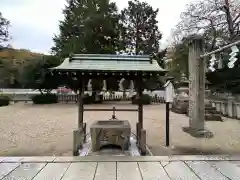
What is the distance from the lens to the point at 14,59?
111ft

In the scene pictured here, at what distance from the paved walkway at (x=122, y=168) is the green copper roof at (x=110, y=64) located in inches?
72.1

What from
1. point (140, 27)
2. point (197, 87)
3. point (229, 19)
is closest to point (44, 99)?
point (140, 27)

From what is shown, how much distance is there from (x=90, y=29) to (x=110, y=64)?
16541 mm

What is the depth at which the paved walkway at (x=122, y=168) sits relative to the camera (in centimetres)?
392

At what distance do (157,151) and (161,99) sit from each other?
18129 millimetres

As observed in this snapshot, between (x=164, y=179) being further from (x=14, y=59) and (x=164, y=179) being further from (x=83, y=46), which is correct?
(x=14, y=59)

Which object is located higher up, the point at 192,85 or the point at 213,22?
the point at 213,22

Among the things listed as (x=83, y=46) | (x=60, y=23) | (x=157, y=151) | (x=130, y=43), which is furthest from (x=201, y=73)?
(x=60, y=23)

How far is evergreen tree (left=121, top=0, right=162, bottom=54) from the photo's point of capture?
25281mm

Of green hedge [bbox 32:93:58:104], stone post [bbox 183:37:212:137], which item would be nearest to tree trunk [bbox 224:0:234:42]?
stone post [bbox 183:37:212:137]

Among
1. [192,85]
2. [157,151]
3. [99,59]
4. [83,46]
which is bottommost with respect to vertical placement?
[157,151]

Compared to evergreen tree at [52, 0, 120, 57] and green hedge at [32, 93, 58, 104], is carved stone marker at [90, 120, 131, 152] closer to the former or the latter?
evergreen tree at [52, 0, 120, 57]

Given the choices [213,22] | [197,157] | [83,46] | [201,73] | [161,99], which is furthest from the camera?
[161,99]

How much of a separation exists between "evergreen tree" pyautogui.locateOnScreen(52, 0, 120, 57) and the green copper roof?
15406 mm
